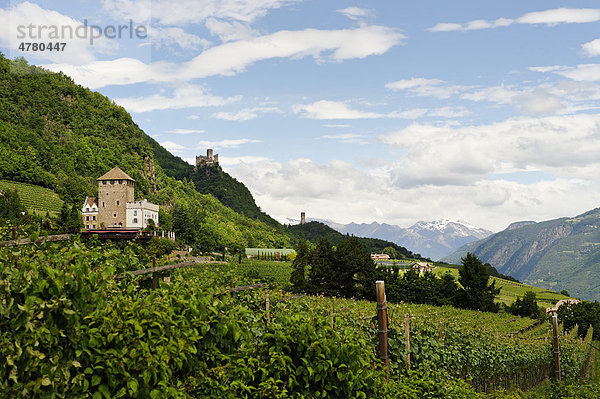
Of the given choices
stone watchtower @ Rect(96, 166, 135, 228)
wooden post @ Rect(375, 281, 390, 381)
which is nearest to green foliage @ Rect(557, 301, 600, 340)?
wooden post @ Rect(375, 281, 390, 381)

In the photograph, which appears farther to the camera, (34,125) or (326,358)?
(34,125)

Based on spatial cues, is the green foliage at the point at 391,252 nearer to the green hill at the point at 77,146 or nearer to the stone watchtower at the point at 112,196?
the green hill at the point at 77,146

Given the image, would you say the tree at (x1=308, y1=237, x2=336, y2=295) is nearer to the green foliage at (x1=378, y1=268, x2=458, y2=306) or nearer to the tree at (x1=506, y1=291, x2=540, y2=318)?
the green foliage at (x1=378, y1=268, x2=458, y2=306)

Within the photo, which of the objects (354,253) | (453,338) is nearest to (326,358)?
(453,338)

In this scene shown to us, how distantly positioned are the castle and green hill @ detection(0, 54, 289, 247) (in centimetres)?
1377

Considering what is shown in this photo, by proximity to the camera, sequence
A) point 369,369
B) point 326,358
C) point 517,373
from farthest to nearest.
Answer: point 517,373 < point 369,369 < point 326,358

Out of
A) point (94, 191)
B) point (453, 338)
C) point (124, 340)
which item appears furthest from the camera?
point (94, 191)

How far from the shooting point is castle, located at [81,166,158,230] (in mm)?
89938

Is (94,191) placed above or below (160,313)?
above

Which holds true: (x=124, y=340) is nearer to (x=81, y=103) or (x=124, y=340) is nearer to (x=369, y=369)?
(x=369, y=369)

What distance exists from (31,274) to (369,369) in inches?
163

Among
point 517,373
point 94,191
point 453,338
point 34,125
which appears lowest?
point 517,373

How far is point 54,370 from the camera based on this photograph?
3.86 m

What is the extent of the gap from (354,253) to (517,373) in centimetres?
3943
